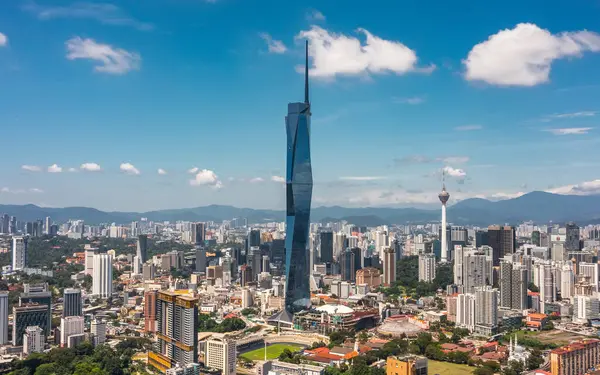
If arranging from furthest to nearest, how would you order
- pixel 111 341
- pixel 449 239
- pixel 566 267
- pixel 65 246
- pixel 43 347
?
pixel 449 239 < pixel 65 246 < pixel 566 267 < pixel 111 341 < pixel 43 347

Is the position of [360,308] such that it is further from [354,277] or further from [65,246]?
[65,246]

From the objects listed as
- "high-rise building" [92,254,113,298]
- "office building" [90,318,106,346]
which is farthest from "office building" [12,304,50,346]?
"high-rise building" [92,254,113,298]

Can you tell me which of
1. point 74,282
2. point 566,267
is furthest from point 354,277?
point 74,282

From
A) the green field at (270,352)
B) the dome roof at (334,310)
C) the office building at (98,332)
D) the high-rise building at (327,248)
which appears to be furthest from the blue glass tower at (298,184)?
the high-rise building at (327,248)

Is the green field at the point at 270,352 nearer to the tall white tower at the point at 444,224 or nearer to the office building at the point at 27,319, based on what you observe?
the office building at the point at 27,319

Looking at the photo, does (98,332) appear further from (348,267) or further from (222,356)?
(348,267)

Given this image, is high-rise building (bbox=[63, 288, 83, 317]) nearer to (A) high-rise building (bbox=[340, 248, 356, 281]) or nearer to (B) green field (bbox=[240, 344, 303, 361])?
(B) green field (bbox=[240, 344, 303, 361])

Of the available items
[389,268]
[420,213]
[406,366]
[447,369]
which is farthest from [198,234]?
[420,213]

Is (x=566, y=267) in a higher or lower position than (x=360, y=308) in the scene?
higher
